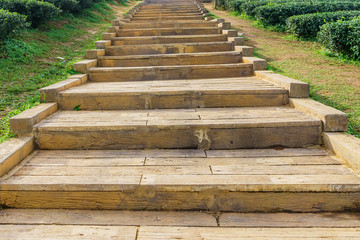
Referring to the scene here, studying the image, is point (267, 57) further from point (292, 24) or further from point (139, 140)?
point (139, 140)

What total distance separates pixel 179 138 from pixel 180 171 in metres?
0.48

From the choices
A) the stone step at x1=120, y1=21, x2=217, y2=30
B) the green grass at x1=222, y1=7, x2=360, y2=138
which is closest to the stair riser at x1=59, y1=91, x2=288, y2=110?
the green grass at x1=222, y1=7, x2=360, y2=138

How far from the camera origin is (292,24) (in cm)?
741

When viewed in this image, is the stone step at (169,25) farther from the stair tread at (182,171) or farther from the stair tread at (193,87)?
the stair tread at (182,171)

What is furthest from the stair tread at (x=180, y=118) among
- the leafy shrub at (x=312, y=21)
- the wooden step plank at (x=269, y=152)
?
the leafy shrub at (x=312, y=21)

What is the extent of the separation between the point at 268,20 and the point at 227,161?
7544 millimetres

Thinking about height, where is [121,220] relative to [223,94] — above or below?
below

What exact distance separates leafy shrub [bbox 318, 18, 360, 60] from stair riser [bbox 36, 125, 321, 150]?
11.4ft

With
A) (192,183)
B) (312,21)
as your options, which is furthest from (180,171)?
(312,21)

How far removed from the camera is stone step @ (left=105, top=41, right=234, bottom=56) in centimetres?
507

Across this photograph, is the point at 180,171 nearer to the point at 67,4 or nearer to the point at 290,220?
the point at 290,220

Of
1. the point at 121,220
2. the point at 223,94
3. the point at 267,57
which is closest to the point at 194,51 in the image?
the point at 267,57

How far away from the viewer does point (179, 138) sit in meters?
2.52

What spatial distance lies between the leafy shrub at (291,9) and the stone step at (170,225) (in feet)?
25.2
